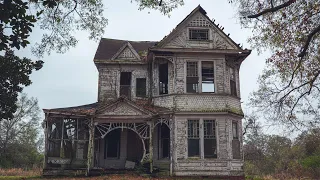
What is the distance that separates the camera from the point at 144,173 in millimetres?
18828

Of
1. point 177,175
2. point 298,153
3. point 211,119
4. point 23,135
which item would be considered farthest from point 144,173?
point 23,135

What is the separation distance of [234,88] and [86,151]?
10197 mm

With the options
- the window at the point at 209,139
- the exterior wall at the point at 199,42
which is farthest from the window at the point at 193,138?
the exterior wall at the point at 199,42

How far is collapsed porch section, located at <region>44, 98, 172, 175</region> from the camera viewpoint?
742 inches

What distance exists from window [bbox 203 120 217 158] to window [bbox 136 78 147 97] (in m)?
4.84

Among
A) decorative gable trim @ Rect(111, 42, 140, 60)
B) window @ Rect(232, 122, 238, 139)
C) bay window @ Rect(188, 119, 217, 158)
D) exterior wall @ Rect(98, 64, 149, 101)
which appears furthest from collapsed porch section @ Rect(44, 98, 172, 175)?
window @ Rect(232, 122, 238, 139)

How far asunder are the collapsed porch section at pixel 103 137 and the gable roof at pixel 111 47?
354 centimetres

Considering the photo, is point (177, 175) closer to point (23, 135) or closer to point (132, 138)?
point (132, 138)

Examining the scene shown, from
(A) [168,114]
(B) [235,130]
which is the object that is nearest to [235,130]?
(B) [235,130]

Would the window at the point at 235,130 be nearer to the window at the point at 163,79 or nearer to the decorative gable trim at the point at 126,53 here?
the window at the point at 163,79

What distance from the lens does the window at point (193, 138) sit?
1915 centimetres

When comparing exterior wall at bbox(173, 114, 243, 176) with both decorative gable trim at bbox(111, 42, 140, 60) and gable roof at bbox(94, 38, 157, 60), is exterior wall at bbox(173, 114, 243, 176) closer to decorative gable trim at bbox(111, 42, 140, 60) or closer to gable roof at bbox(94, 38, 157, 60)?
decorative gable trim at bbox(111, 42, 140, 60)

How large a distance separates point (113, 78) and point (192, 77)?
555 cm

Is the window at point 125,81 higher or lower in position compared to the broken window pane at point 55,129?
higher
